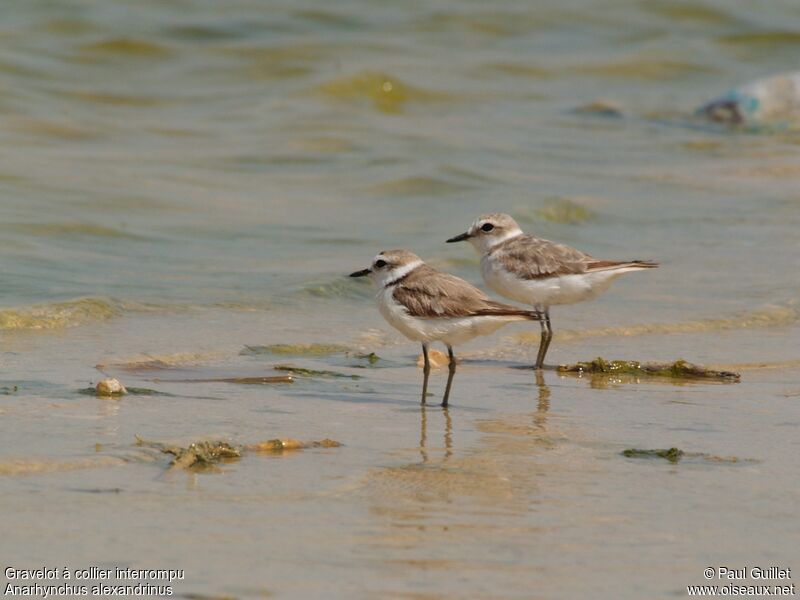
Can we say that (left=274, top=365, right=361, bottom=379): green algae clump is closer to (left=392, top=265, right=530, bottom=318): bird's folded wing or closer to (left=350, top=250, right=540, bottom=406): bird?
(left=350, top=250, right=540, bottom=406): bird

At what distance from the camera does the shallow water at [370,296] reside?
15.5 feet

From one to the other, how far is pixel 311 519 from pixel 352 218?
A: 8.62 meters

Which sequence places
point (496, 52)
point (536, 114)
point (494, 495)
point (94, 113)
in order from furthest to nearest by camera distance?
1. point (496, 52)
2. point (536, 114)
3. point (94, 113)
4. point (494, 495)

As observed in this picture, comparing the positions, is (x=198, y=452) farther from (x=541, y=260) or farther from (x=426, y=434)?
(x=541, y=260)

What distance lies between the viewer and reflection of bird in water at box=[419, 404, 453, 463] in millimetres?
Answer: 5958

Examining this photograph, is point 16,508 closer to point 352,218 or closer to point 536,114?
point 352,218

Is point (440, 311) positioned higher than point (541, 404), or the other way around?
point (440, 311)

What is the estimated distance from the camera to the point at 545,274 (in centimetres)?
862

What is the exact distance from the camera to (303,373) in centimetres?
766

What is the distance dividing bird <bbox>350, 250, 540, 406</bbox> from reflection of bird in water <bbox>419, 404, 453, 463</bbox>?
210 mm

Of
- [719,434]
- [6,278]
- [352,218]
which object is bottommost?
[719,434]

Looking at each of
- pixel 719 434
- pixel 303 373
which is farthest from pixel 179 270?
pixel 719 434

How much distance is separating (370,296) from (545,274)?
2.07 m

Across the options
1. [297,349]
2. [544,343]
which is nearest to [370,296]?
[297,349]
